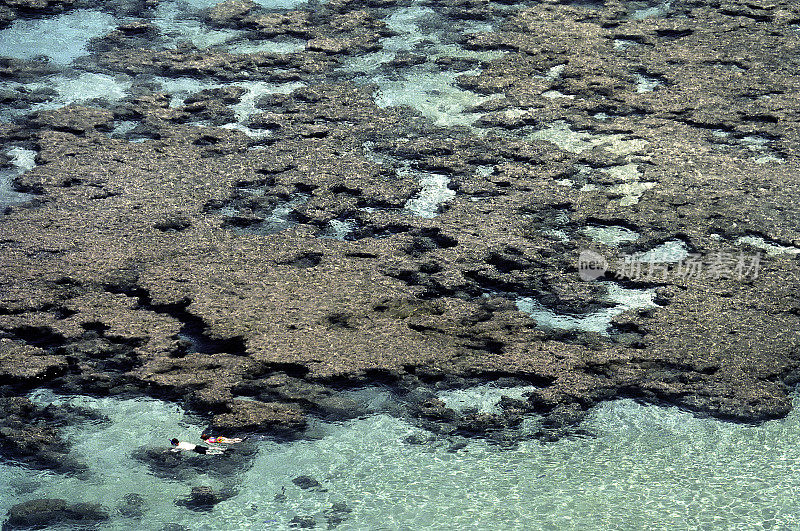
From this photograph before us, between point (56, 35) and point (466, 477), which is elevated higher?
point (56, 35)

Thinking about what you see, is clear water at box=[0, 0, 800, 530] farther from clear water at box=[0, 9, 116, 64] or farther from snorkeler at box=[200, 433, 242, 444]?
clear water at box=[0, 9, 116, 64]

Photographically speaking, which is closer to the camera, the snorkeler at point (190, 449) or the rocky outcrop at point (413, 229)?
the snorkeler at point (190, 449)

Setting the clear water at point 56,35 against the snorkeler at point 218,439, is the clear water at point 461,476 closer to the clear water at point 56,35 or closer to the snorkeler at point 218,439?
the snorkeler at point 218,439

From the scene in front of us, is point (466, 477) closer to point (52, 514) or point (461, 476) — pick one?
point (461, 476)

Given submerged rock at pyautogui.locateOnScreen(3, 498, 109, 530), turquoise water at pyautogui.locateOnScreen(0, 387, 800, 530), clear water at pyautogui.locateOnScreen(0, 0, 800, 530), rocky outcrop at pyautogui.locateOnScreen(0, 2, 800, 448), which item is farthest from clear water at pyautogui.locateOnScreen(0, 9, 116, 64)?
submerged rock at pyautogui.locateOnScreen(3, 498, 109, 530)

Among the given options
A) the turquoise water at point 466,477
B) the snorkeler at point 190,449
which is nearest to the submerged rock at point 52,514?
the turquoise water at point 466,477

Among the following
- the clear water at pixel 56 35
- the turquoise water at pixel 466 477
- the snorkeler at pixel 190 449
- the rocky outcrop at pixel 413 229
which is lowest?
the turquoise water at pixel 466 477

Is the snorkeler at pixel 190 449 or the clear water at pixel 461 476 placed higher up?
the snorkeler at pixel 190 449

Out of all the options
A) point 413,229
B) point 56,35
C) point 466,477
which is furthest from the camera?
point 56,35

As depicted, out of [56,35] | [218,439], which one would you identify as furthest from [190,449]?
[56,35]
